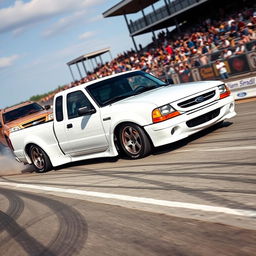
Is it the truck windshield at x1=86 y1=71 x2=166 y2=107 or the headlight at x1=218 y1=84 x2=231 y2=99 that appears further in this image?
the truck windshield at x1=86 y1=71 x2=166 y2=107

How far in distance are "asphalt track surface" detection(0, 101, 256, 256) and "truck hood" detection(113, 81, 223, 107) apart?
2.94 feet

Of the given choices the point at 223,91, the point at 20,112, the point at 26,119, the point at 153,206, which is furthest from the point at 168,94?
the point at 20,112

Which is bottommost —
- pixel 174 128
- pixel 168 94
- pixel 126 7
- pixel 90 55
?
pixel 174 128

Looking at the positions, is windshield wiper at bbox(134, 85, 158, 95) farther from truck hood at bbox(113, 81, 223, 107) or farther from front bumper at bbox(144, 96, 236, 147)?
front bumper at bbox(144, 96, 236, 147)

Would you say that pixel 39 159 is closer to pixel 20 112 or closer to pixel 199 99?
pixel 199 99

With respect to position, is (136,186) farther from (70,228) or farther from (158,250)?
(158,250)

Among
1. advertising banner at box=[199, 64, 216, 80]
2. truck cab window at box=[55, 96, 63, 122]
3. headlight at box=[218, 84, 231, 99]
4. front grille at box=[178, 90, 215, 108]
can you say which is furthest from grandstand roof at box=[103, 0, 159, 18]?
front grille at box=[178, 90, 215, 108]

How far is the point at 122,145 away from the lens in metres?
8.84

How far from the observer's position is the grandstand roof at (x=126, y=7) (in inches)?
1516

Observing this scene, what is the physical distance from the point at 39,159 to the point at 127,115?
150 inches

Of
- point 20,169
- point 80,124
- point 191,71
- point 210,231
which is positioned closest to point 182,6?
point 191,71

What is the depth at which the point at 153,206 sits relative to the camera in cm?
546

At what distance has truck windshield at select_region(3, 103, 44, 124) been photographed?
16906 millimetres

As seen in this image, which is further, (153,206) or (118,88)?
(118,88)
